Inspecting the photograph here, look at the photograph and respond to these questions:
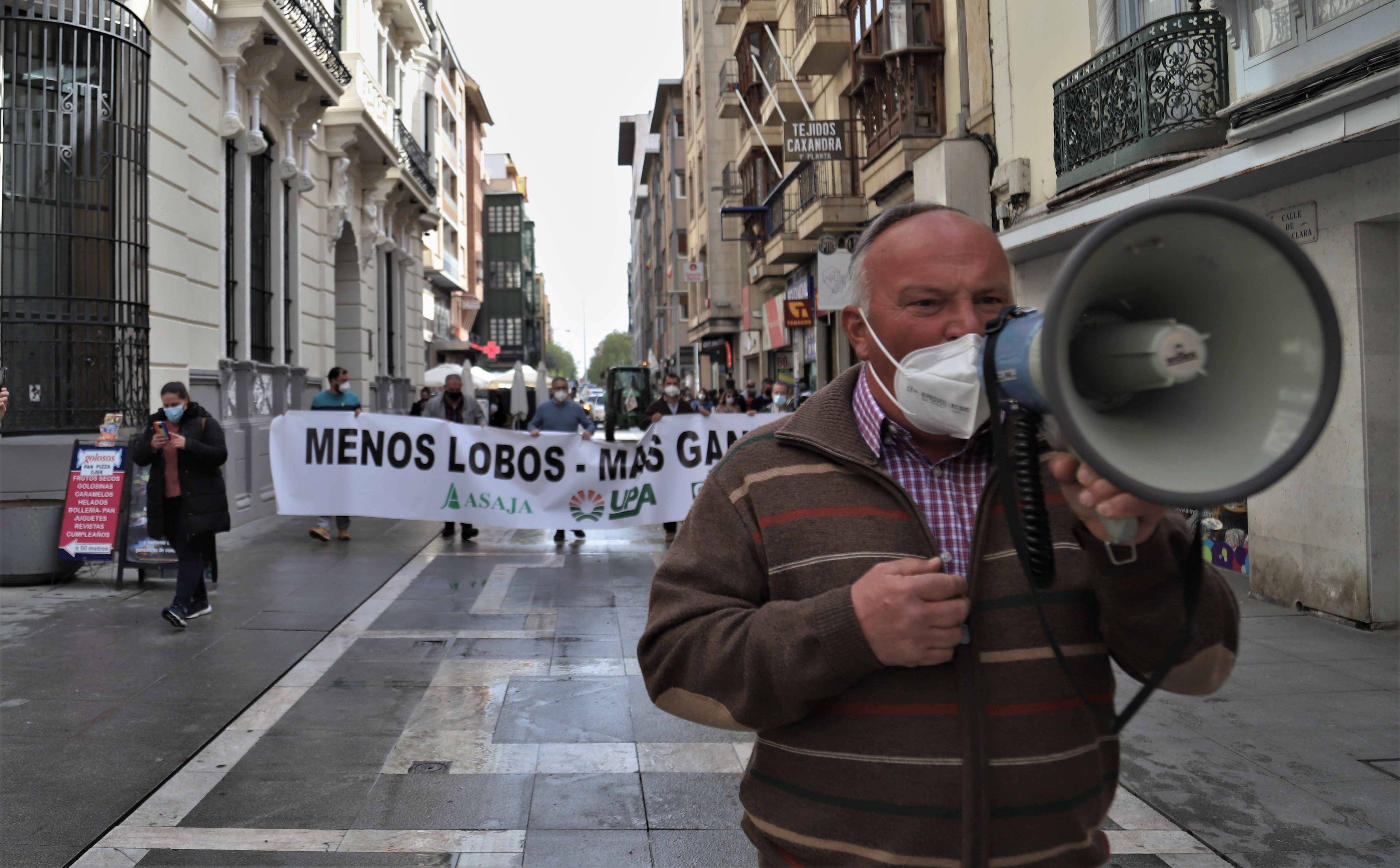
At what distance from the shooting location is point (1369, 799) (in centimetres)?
439

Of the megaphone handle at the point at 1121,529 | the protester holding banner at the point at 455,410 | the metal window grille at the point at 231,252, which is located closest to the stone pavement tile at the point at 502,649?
the protester holding banner at the point at 455,410

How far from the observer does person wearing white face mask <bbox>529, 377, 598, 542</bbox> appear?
12211mm

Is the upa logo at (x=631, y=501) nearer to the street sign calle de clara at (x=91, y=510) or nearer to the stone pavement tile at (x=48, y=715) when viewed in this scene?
the street sign calle de clara at (x=91, y=510)

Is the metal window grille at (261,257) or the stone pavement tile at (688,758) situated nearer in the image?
the stone pavement tile at (688,758)

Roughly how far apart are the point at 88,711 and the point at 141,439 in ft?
9.41

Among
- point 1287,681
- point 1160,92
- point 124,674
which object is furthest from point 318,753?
point 1160,92

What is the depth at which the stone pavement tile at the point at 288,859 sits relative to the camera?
12.5 ft

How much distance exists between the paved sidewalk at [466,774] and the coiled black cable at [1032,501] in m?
2.74

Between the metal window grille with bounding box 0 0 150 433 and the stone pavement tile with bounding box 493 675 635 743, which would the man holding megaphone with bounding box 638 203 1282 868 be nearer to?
the stone pavement tile with bounding box 493 675 635 743

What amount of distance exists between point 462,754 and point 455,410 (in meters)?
8.60

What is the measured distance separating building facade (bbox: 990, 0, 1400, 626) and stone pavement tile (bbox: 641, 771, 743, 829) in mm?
4758

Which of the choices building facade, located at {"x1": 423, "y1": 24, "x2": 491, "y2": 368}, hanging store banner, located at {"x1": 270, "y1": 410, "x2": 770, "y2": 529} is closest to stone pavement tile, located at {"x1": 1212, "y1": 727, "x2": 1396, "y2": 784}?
hanging store banner, located at {"x1": 270, "y1": 410, "x2": 770, "y2": 529}

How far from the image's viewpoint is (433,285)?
140ft

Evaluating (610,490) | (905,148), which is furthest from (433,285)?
(610,490)
